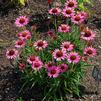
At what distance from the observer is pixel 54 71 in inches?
183

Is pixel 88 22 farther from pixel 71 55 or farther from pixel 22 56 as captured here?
pixel 71 55

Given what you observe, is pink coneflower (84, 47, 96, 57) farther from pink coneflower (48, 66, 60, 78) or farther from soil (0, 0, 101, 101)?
soil (0, 0, 101, 101)

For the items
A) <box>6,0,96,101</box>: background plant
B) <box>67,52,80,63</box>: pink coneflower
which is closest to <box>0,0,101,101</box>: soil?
<box>6,0,96,101</box>: background plant

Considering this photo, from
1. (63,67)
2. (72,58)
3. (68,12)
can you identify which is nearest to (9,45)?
(68,12)

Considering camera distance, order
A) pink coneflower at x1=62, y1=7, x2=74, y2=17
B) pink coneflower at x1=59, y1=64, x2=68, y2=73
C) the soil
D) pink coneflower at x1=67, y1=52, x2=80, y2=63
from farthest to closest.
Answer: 1. the soil
2. pink coneflower at x1=62, y1=7, x2=74, y2=17
3. pink coneflower at x1=59, y1=64, x2=68, y2=73
4. pink coneflower at x1=67, y1=52, x2=80, y2=63

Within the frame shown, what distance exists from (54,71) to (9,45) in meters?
1.71

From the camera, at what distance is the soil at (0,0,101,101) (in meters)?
5.31

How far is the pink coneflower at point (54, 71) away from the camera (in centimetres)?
462

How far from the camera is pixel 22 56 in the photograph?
567 cm

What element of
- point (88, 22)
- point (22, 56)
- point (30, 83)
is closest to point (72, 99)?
point (30, 83)

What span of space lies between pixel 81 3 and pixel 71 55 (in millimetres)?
2176

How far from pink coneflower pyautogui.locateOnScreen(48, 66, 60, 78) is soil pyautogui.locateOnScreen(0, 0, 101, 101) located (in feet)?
2.26

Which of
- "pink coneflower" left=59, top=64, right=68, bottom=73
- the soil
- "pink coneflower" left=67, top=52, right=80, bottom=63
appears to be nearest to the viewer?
"pink coneflower" left=67, top=52, right=80, bottom=63

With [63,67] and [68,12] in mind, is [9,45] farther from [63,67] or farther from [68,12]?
[63,67]
